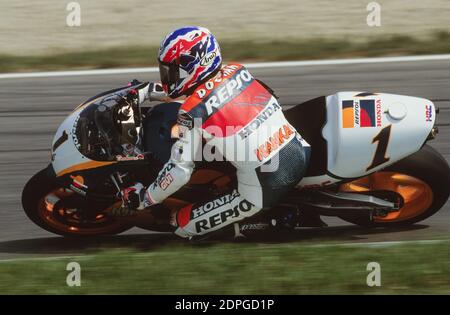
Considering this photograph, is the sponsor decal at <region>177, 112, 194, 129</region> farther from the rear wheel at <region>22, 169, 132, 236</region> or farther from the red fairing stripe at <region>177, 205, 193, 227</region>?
the rear wheel at <region>22, 169, 132, 236</region>

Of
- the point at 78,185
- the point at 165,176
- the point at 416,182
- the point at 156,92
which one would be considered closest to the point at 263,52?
the point at 156,92

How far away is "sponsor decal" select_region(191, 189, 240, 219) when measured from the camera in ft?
22.5

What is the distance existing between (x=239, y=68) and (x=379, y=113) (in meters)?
1.00

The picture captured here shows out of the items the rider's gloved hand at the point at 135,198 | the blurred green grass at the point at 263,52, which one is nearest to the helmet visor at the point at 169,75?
the rider's gloved hand at the point at 135,198

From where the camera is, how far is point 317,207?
22.9 feet

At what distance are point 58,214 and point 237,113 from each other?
1647 millimetres

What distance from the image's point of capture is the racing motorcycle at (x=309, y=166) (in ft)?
22.3

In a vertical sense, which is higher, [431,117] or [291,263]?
[431,117]

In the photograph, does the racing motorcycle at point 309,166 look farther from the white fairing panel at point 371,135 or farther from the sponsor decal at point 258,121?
the sponsor decal at point 258,121

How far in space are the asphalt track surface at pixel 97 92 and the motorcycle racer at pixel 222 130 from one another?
30.2 inches

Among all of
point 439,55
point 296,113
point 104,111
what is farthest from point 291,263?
point 439,55

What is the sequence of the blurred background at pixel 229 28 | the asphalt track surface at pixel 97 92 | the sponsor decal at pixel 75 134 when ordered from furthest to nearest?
the blurred background at pixel 229 28
the asphalt track surface at pixel 97 92
the sponsor decal at pixel 75 134

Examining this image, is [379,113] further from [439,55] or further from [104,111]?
[439,55]
